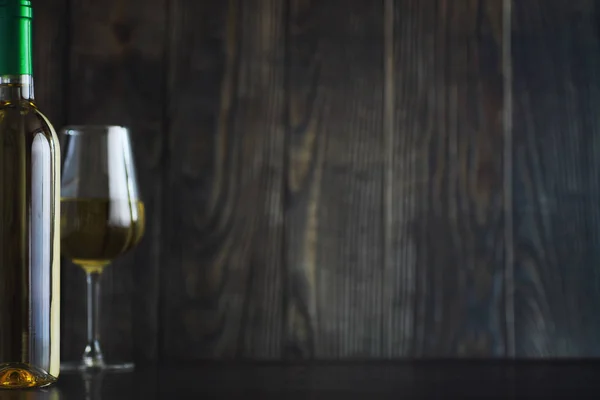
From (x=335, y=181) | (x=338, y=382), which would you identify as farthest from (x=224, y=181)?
(x=338, y=382)

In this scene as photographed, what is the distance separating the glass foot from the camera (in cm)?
104

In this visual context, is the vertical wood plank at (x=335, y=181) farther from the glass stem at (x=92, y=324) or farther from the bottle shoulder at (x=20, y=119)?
the bottle shoulder at (x=20, y=119)

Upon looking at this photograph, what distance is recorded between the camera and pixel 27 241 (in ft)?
2.77

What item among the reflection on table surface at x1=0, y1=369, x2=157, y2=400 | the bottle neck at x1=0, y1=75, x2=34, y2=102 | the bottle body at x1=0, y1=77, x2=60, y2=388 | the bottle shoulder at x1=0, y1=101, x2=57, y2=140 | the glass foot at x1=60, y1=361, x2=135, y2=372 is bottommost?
the glass foot at x1=60, y1=361, x2=135, y2=372

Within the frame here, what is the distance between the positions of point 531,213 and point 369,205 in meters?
0.22

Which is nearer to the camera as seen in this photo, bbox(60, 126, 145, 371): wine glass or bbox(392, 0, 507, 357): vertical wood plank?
bbox(60, 126, 145, 371): wine glass

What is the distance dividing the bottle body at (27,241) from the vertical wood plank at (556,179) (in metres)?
0.65

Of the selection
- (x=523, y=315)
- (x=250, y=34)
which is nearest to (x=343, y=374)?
(x=523, y=315)

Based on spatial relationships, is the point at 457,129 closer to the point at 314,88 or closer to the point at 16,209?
the point at 314,88

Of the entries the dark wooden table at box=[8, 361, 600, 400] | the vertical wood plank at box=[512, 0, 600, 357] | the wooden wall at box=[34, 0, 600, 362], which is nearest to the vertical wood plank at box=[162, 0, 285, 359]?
the wooden wall at box=[34, 0, 600, 362]

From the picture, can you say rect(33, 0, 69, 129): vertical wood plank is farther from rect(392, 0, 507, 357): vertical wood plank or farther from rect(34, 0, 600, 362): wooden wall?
rect(392, 0, 507, 357): vertical wood plank

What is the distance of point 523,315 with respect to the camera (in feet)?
4.05

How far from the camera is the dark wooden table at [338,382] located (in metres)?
0.87

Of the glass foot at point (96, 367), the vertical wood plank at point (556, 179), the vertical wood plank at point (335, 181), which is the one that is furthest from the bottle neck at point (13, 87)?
the vertical wood plank at point (556, 179)
